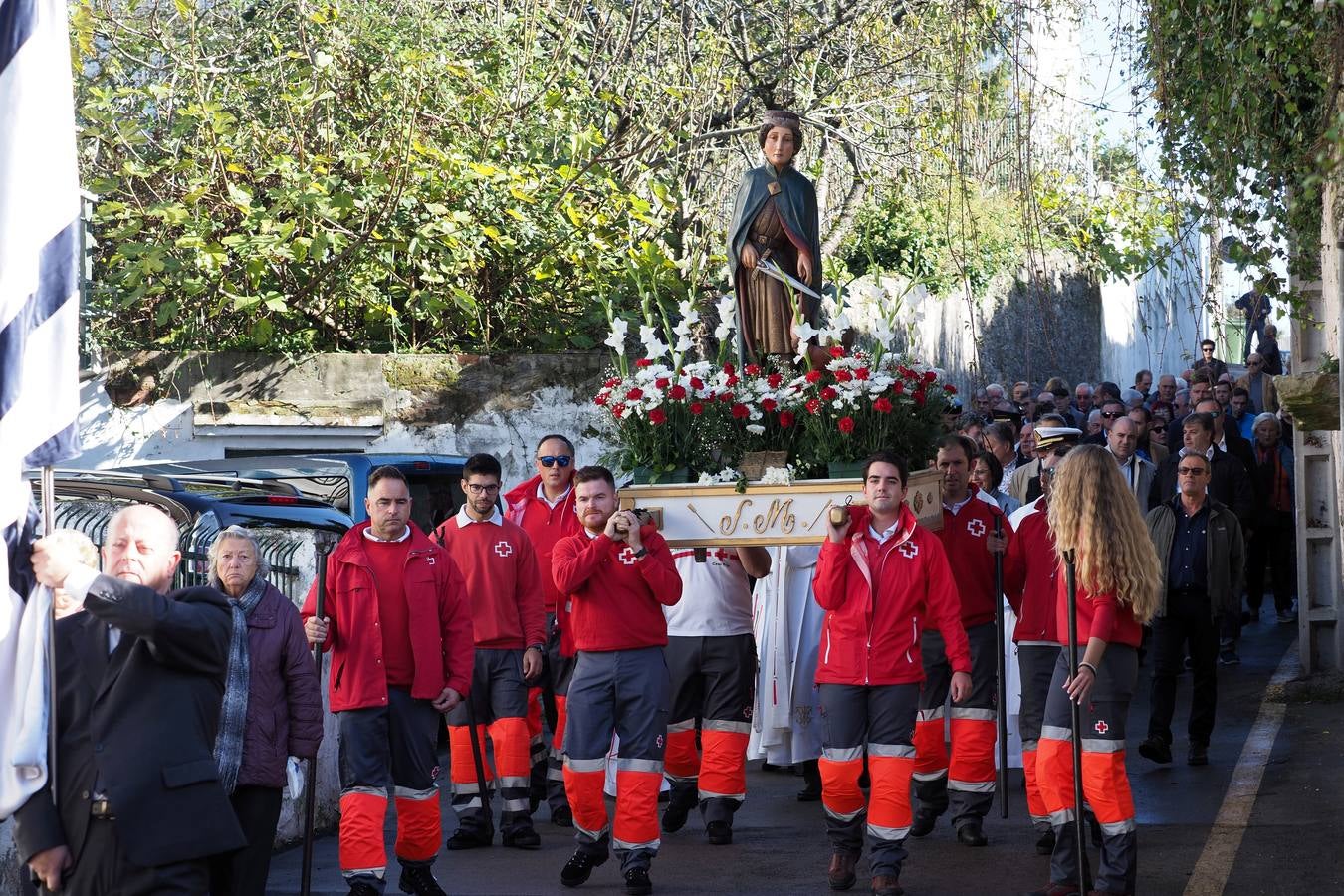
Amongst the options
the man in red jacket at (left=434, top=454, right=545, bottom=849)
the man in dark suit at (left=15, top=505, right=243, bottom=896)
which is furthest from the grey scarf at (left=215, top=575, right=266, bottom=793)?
the man in red jacket at (left=434, top=454, right=545, bottom=849)

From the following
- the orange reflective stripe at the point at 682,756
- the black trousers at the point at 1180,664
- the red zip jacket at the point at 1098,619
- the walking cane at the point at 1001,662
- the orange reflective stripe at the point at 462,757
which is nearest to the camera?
the red zip jacket at the point at 1098,619

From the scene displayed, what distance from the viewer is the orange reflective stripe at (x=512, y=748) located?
29.3 feet

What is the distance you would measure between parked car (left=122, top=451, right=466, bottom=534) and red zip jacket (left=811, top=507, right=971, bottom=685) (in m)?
4.76

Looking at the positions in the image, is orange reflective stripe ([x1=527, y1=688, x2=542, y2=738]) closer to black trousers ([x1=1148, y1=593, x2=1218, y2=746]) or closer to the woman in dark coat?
the woman in dark coat

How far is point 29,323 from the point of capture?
477 centimetres

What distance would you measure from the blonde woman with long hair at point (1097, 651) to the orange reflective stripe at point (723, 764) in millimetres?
1976

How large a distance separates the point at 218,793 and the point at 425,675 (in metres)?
2.69

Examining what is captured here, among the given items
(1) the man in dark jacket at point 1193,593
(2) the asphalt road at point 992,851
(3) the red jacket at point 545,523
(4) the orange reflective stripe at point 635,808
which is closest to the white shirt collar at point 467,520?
(3) the red jacket at point 545,523

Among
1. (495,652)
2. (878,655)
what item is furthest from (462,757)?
(878,655)

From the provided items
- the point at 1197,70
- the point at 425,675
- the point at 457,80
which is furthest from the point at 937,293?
the point at 425,675

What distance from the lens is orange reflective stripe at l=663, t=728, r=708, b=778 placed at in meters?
9.30

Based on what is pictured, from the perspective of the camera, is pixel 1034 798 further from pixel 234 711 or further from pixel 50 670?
pixel 50 670

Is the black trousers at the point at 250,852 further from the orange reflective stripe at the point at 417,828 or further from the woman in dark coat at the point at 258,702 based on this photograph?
the orange reflective stripe at the point at 417,828

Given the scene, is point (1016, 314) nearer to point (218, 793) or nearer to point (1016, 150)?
point (1016, 150)
